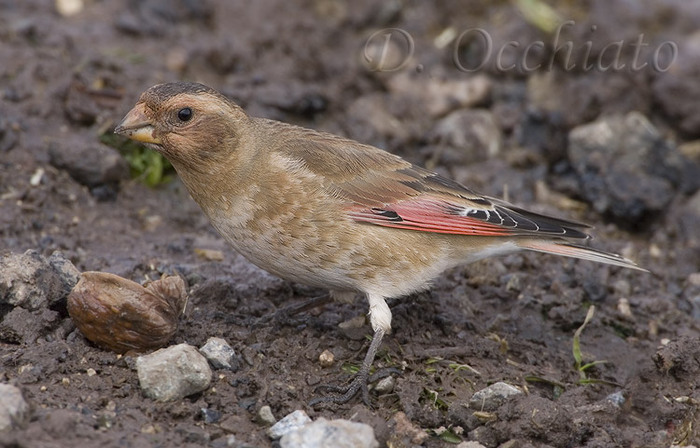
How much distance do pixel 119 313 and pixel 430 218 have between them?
7.27 feet

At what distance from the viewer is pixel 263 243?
5957mm

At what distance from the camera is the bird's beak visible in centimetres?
597

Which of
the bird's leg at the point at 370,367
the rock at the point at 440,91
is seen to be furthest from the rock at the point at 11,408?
the rock at the point at 440,91

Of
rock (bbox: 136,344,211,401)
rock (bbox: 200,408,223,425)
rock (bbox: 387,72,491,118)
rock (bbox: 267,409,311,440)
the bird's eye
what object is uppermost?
the bird's eye

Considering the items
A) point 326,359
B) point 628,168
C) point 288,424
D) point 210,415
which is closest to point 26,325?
point 210,415

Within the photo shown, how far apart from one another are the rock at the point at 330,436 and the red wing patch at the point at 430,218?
1824 mm

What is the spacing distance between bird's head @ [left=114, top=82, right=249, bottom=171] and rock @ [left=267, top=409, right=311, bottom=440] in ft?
6.15

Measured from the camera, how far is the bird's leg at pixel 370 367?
5.52 metres

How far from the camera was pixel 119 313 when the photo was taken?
5.30 meters

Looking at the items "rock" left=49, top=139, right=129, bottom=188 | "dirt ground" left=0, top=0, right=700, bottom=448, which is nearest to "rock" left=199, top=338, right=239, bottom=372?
"dirt ground" left=0, top=0, right=700, bottom=448

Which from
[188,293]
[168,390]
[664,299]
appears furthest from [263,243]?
[664,299]

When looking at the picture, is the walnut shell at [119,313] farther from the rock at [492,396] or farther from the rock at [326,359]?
the rock at [492,396]

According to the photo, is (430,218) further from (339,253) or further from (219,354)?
(219,354)

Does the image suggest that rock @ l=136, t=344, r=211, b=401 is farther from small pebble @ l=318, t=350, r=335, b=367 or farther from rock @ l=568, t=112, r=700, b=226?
rock @ l=568, t=112, r=700, b=226
